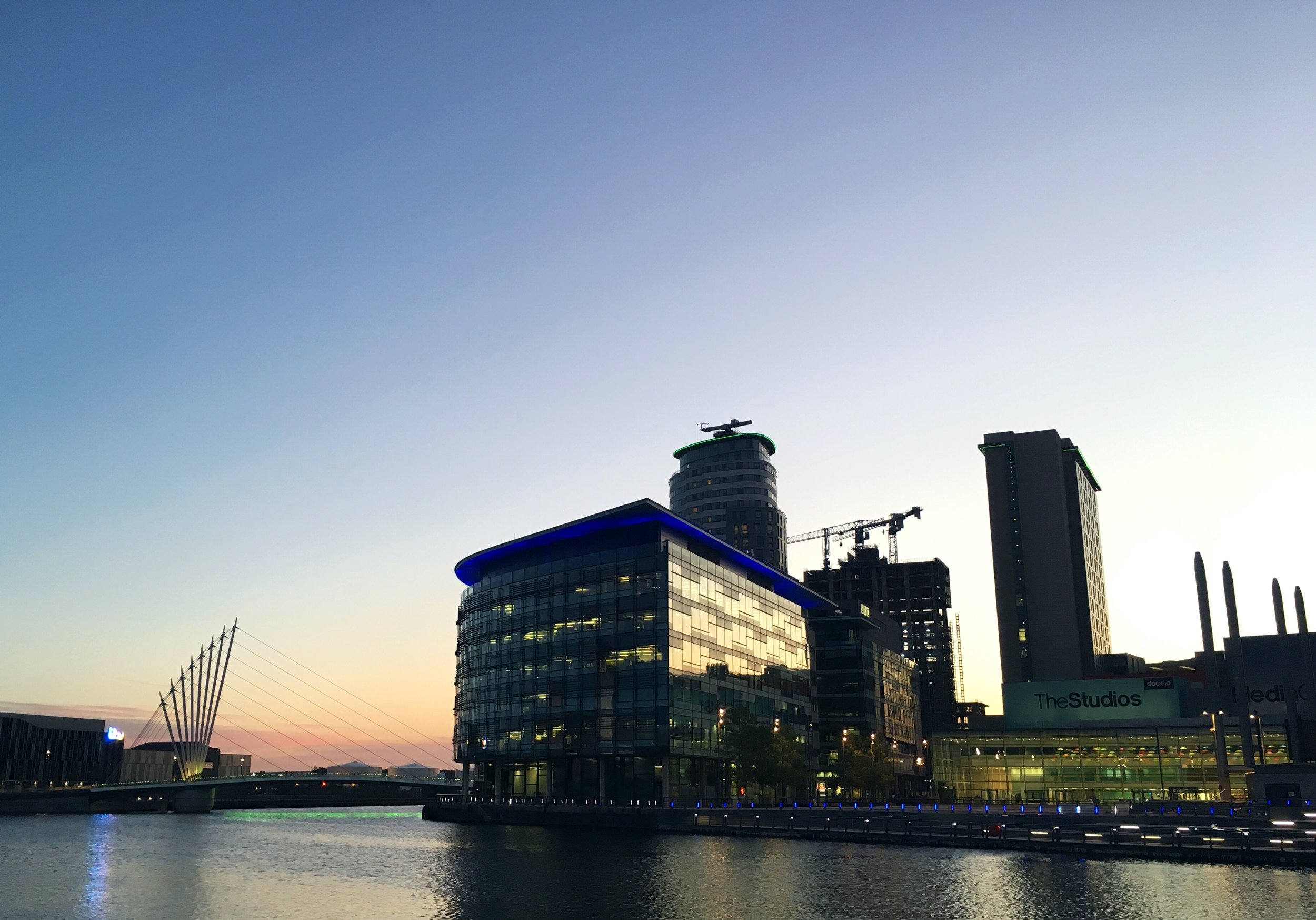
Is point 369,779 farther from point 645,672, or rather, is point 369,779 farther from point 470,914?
point 470,914

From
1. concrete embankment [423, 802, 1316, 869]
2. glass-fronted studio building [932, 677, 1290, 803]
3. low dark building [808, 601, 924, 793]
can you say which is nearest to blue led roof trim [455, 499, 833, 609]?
low dark building [808, 601, 924, 793]

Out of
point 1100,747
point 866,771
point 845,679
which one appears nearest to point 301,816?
point 845,679

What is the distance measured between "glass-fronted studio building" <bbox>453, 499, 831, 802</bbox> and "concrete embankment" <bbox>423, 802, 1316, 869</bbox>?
43.4 ft

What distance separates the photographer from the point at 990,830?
71.8 meters

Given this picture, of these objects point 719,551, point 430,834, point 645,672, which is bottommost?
point 430,834

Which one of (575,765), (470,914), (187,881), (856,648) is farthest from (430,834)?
(856,648)

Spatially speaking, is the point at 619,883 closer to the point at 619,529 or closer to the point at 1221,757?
the point at 619,529

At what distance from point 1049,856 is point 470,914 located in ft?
127

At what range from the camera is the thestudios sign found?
162m

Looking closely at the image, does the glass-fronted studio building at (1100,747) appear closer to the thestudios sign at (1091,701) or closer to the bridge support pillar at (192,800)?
the thestudios sign at (1091,701)

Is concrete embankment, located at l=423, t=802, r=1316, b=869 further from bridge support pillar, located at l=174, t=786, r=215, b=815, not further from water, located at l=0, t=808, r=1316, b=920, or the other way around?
bridge support pillar, located at l=174, t=786, r=215, b=815

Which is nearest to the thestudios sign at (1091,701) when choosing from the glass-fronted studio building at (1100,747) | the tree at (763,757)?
the glass-fronted studio building at (1100,747)

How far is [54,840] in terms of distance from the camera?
310 ft

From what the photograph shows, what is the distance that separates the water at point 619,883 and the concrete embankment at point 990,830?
2.28 metres
